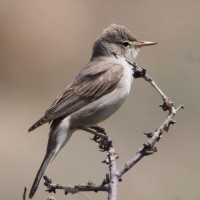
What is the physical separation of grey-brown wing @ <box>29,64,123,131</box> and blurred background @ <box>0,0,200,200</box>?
48.2 inches

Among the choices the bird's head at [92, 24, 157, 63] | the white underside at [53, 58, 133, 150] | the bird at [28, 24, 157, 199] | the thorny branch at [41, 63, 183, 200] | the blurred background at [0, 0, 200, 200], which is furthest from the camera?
the blurred background at [0, 0, 200, 200]

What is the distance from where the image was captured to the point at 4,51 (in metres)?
12.4

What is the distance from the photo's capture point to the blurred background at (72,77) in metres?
8.24

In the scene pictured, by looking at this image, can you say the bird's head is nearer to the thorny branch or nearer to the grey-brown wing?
the grey-brown wing

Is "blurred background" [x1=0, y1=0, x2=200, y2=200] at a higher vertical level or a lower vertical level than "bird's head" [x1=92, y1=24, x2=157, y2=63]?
higher

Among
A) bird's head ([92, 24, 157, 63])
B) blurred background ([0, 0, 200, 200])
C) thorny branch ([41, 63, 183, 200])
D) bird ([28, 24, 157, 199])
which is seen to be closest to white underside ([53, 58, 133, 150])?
bird ([28, 24, 157, 199])

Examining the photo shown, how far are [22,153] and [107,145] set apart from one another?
16.0ft

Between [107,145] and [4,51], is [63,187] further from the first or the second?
[4,51]

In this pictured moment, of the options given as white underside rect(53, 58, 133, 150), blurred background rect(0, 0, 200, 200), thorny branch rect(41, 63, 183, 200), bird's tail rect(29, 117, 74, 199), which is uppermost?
blurred background rect(0, 0, 200, 200)

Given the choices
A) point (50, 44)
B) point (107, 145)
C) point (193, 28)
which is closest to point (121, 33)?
point (107, 145)

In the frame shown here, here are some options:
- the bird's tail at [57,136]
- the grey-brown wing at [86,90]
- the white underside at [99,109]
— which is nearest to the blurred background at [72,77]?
the white underside at [99,109]

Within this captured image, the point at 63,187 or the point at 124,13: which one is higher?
the point at 124,13

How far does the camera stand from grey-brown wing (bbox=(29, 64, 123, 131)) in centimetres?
508

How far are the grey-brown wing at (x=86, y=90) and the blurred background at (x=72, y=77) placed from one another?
1225 millimetres
